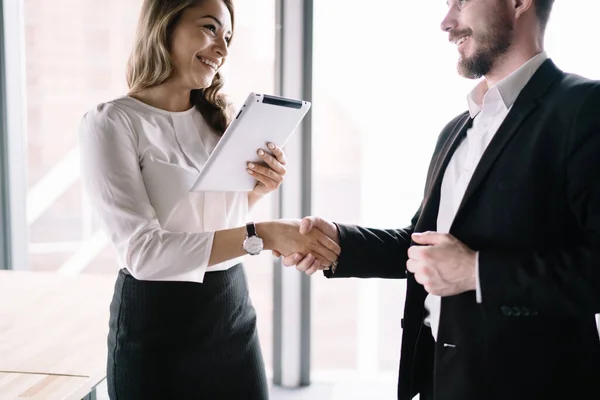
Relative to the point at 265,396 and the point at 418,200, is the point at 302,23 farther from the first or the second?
the point at 265,396

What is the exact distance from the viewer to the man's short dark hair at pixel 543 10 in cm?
124

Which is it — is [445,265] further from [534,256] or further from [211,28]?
[211,28]

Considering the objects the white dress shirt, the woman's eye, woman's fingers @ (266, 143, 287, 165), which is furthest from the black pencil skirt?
the woman's eye

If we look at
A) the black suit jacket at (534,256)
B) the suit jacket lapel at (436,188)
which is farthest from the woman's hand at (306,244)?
the black suit jacket at (534,256)

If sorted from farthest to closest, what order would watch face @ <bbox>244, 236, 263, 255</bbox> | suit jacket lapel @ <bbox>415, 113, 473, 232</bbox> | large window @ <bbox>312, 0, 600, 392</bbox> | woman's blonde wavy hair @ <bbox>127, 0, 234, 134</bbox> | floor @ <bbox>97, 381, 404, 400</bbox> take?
floor @ <bbox>97, 381, 404, 400</bbox> → large window @ <bbox>312, 0, 600, 392</bbox> → woman's blonde wavy hair @ <bbox>127, 0, 234, 134</bbox> → watch face @ <bbox>244, 236, 263, 255</bbox> → suit jacket lapel @ <bbox>415, 113, 473, 232</bbox>

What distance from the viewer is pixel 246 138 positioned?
1.54m

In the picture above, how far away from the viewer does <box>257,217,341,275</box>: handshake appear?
1.66m

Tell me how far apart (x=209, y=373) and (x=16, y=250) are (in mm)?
2374

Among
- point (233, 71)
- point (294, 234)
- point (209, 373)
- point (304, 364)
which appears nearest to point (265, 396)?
point (209, 373)

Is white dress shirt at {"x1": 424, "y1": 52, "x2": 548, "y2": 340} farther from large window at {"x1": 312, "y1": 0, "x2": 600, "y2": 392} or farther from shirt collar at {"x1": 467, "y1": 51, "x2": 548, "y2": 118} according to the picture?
large window at {"x1": 312, "y1": 0, "x2": 600, "y2": 392}

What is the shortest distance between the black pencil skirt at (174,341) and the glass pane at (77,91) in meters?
1.48

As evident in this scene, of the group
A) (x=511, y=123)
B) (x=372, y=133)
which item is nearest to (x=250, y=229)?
(x=511, y=123)

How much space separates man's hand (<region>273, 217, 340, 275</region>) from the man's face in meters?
0.61

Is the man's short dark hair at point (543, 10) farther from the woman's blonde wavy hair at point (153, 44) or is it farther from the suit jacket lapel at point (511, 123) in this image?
the woman's blonde wavy hair at point (153, 44)
